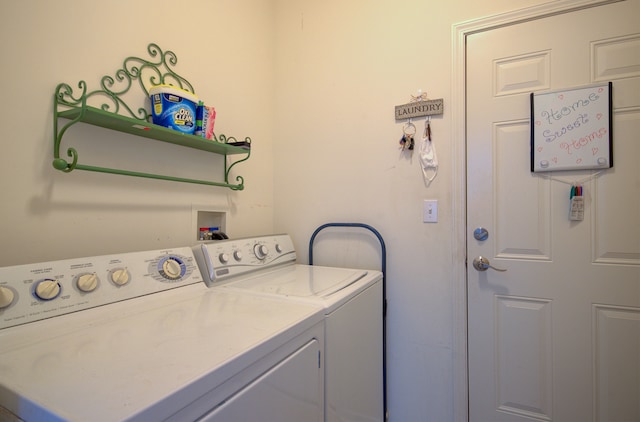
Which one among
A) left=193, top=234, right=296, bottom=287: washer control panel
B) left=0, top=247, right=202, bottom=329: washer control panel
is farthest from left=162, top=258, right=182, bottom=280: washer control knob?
left=193, top=234, right=296, bottom=287: washer control panel

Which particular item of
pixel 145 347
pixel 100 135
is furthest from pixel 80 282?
pixel 100 135

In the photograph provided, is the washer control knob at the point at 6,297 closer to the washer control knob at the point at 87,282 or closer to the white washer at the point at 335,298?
the washer control knob at the point at 87,282

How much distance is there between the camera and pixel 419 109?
1.64m

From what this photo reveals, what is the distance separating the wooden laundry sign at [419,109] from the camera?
160 centimetres

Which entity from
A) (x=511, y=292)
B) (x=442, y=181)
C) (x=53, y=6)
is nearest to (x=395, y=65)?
(x=442, y=181)

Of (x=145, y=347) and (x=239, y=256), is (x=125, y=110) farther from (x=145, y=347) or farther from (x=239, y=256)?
(x=145, y=347)

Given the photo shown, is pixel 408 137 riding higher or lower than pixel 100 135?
higher

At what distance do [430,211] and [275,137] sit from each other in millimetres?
1090

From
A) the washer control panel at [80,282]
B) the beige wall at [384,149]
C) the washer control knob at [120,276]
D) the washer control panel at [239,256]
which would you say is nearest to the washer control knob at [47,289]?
the washer control panel at [80,282]

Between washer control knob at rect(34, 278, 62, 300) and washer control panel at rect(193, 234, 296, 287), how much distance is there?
1.59 ft

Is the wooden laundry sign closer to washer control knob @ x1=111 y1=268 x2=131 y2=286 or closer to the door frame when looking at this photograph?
the door frame

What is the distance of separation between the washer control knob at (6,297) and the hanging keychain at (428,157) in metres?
1.61

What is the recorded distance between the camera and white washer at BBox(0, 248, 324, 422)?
0.52 meters

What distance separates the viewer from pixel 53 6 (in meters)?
1.03
